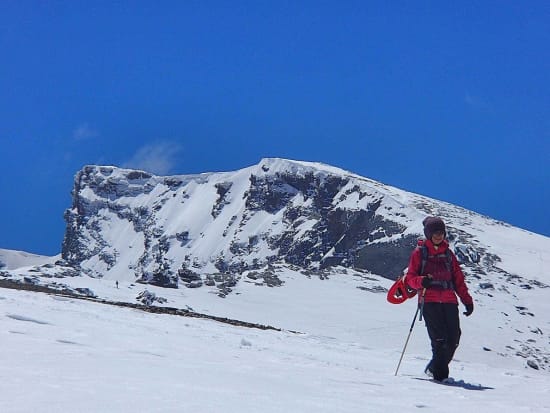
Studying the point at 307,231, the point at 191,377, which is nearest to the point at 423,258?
the point at 191,377

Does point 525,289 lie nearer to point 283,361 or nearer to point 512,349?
point 512,349

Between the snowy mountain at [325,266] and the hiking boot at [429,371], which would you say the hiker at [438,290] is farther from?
the snowy mountain at [325,266]

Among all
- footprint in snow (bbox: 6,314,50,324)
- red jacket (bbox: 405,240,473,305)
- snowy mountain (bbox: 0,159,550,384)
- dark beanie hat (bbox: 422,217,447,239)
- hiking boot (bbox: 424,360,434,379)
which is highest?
snowy mountain (bbox: 0,159,550,384)

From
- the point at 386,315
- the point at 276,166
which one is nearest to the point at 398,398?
the point at 386,315

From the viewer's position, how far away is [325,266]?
420ft

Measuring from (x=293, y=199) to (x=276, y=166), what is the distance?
18.4m

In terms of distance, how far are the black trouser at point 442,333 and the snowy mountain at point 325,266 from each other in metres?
3.89

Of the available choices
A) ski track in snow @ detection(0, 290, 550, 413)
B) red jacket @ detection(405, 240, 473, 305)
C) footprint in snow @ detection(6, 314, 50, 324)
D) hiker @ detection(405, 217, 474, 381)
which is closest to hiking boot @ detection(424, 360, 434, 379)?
hiker @ detection(405, 217, 474, 381)

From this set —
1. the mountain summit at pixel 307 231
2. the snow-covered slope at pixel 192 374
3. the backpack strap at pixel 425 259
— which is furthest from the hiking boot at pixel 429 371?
the mountain summit at pixel 307 231

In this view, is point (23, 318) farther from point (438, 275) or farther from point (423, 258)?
point (438, 275)

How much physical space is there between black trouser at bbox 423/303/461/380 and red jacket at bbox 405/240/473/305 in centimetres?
10

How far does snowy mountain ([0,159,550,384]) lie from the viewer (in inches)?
1603

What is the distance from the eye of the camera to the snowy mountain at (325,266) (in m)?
40.7

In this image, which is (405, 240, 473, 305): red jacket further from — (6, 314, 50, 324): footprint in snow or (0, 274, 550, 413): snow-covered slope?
(6, 314, 50, 324): footprint in snow
